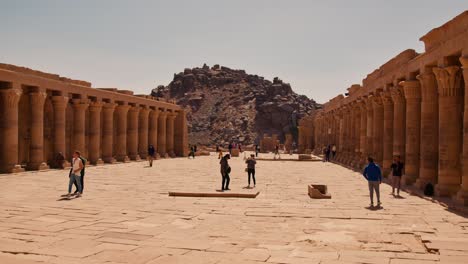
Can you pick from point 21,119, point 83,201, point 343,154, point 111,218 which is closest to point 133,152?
point 21,119

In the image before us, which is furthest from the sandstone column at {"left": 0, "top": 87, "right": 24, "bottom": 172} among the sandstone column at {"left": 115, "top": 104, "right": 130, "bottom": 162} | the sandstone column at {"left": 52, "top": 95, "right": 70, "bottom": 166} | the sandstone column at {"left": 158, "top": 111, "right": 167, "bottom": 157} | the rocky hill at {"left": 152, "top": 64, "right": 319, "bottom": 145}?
the rocky hill at {"left": 152, "top": 64, "right": 319, "bottom": 145}

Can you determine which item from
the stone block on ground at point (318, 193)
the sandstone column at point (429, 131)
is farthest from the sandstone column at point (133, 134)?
the sandstone column at point (429, 131)

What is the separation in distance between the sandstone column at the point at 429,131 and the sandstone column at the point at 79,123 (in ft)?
63.5

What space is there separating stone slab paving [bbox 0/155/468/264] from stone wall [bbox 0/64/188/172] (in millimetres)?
6935

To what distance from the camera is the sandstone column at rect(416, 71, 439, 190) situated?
645 inches

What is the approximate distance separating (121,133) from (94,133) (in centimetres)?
366

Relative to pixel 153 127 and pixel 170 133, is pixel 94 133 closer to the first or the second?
pixel 153 127

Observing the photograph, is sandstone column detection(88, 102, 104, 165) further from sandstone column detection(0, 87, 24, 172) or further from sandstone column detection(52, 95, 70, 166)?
sandstone column detection(0, 87, 24, 172)

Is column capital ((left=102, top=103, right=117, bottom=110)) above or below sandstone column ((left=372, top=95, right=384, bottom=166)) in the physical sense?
above

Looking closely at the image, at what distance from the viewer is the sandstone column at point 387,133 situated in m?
22.2

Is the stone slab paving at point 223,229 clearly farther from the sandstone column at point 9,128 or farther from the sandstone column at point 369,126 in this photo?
the sandstone column at point 369,126

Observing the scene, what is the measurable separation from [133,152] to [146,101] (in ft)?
14.4

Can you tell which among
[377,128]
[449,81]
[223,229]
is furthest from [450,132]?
[377,128]

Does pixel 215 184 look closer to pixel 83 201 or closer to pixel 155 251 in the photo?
pixel 83 201
